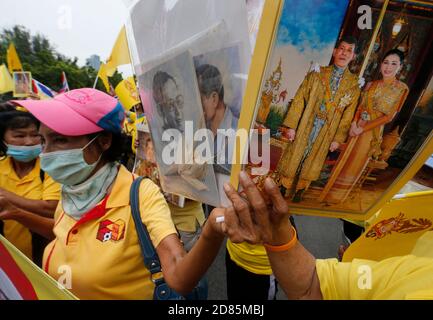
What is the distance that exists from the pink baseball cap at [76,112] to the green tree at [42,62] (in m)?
20.5

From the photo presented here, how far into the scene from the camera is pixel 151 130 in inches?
32.5

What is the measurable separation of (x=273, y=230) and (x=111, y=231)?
2.40ft

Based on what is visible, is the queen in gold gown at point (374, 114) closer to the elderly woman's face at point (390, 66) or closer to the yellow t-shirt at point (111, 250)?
the elderly woman's face at point (390, 66)

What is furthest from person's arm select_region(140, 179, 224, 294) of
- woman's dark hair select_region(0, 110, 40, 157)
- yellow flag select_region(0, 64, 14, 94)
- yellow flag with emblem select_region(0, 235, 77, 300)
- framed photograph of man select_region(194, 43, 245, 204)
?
yellow flag select_region(0, 64, 14, 94)

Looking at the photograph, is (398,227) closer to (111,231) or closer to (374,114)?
(374,114)

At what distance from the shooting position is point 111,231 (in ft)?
4.01

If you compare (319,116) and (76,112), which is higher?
(319,116)

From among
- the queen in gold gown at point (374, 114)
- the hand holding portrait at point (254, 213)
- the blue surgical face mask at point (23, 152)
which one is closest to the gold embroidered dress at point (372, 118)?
the queen in gold gown at point (374, 114)

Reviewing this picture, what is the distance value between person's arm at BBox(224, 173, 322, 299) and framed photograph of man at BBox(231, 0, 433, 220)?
3 cm

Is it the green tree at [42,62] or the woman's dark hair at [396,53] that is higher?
the woman's dark hair at [396,53]

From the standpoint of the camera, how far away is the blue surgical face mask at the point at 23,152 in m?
1.91

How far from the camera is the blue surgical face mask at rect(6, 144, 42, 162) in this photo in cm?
191

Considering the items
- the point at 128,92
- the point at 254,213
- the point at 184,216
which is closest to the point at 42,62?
the point at 128,92
